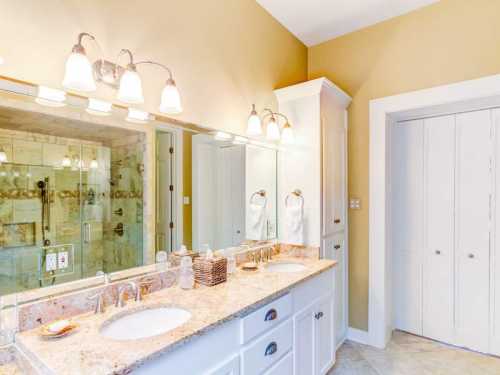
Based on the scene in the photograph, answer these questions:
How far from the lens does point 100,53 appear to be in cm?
136

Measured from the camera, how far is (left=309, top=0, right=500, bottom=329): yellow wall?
215 centimetres

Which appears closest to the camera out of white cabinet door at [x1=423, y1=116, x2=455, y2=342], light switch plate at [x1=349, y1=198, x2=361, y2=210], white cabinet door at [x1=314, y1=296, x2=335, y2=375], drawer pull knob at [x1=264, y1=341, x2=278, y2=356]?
drawer pull knob at [x1=264, y1=341, x2=278, y2=356]

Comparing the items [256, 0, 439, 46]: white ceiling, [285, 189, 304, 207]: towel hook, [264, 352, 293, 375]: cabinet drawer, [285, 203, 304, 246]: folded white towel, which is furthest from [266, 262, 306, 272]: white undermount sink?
[256, 0, 439, 46]: white ceiling

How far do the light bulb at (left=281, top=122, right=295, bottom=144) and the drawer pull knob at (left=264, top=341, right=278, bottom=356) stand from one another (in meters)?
1.47

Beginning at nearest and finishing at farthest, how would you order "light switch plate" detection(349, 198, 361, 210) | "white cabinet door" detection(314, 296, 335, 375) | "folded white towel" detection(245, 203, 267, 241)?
"white cabinet door" detection(314, 296, 335, 375)
"folded white towel" detection(245, 203, 267, 241)
"light switch plate" detection(349, 198, 361, 210)

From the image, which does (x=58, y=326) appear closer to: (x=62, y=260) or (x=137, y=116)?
(x=62, y=260)

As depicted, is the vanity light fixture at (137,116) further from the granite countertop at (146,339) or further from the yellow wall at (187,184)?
the granite countertop at (146,339)

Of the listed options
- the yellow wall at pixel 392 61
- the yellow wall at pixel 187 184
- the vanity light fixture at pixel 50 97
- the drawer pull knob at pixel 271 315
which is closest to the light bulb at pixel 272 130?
the yellow wall at pixel 187 184

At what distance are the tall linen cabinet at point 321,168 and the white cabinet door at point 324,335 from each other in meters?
0.35

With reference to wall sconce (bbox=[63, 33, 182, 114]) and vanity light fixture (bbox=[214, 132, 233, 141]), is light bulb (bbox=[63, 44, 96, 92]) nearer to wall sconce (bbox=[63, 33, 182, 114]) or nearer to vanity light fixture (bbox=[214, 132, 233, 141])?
wall sconce (bbox=[63, 33, 182, 114])

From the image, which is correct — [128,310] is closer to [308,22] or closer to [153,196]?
[153,196]

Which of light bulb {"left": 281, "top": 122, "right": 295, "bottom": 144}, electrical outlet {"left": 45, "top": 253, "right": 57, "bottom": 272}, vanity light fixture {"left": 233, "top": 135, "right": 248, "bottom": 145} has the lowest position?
electrical outlet {"left": 45, "top": 253, "right": 57, "bottom": 272}

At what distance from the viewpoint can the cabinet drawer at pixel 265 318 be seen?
→ 1294 mm

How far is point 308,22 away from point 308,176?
1.37 metres
